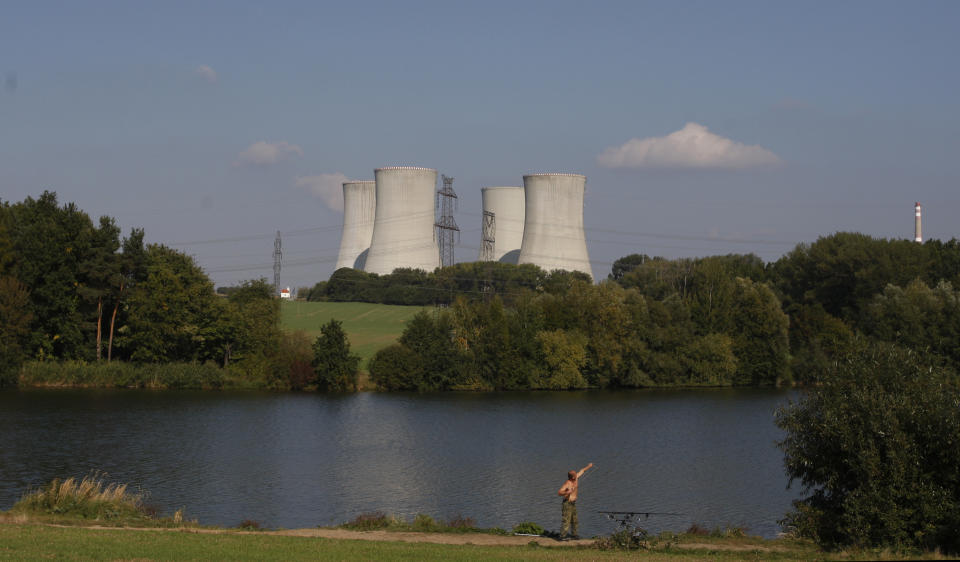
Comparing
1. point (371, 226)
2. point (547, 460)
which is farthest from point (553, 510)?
point (371, 226)

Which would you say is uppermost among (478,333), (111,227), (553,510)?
(111,227)

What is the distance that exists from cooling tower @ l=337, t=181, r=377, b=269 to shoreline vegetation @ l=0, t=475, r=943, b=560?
41948 mm

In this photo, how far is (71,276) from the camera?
35125 millimetres

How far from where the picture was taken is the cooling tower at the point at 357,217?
54562mm

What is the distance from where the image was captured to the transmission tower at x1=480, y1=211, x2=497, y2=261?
58750mm

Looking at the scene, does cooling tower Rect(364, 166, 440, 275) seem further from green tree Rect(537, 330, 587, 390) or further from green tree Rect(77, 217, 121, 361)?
green tree Rect(77, 217, 121, 361)

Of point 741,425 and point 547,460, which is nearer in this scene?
point 547,460

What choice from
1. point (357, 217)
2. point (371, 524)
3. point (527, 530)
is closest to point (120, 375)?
point (357, 217)

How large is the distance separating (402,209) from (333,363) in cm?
1365

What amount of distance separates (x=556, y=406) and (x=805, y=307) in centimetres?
1824

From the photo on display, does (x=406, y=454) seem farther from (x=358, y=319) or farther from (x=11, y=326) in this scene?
(x=358, y=319)

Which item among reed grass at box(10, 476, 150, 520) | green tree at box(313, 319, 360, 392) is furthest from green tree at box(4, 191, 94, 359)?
reed grass at box(10, 476, 150, 520)

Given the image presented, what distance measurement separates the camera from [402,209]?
157 feet

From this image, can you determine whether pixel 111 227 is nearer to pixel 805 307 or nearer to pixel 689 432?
pixel 689 432
